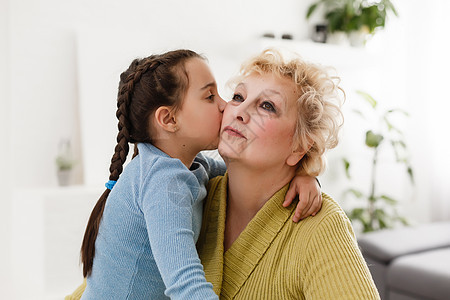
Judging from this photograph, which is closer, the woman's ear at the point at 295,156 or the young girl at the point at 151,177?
the young girl at the point at 151,177

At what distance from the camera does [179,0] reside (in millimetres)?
3258

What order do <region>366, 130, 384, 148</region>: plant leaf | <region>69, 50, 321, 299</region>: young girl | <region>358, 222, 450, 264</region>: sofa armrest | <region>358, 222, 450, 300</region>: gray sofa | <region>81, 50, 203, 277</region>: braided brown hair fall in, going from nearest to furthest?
<region>69, 50, 321, 299</region>: young girl, <region>81, 50, 203, 277</region>: braided brown hair, <region>358, 222, 450, 300</region>: gray sofa, <region>358, 222, 450, 264</region>: sofa armrest, <region>366, 130, 384, 148</region>: plant leaf

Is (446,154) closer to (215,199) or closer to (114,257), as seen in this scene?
(215,199)

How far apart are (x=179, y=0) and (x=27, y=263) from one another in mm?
1869

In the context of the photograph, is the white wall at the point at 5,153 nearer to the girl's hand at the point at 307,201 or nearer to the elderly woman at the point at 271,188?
the elderly woman at the point at 271,188

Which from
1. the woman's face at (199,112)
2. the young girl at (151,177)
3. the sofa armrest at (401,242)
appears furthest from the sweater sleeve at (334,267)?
the sofa armrest at (401,242)

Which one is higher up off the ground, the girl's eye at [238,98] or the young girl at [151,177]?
the girl's eye at [238,98]

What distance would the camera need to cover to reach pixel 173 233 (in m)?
0.94

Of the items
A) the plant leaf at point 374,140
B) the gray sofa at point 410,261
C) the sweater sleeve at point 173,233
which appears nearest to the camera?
the sweater sleeve at point 173,233

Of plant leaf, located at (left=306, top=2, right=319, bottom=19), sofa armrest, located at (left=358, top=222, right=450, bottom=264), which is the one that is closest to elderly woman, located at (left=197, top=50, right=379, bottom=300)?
→ sofa armrest, located at (left=358, top=222, right=450, bottom=264)

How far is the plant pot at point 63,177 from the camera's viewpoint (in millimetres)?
2807

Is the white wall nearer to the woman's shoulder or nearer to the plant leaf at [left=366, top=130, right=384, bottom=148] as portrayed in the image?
the woman's shoulder

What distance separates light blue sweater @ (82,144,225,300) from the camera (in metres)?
0.92

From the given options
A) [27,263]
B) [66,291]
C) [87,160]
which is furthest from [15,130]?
[66,291]
